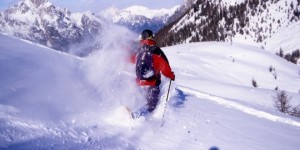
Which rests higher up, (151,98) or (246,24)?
(246,24)

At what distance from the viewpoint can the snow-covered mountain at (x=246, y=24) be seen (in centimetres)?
6644

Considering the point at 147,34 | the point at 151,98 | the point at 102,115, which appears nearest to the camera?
the point at 102,115

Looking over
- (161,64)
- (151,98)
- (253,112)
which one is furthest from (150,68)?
(253,112)

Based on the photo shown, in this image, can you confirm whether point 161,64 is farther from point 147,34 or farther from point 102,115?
point 102,115

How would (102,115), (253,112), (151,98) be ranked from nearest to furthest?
(102,115), (151,98), (253,112)

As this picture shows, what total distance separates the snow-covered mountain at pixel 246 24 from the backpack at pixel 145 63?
5669 centimetres

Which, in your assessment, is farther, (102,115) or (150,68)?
→ (150,68)

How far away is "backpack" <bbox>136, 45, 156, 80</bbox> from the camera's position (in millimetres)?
7676

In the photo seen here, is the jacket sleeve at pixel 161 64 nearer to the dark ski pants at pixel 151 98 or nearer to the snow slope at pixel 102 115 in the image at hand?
A: the dark ski pants at pixel 151 98

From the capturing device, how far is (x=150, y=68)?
305 inches

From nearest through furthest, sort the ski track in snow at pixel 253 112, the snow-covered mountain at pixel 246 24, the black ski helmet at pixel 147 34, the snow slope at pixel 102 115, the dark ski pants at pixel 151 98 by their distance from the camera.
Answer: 1. the snow slope at pixel 102 115
2. the black ski helmet at pixel 147 34
3. the dark ski pants at pixel 151 98
4. the ski track in snow at pixel 253 112
5. the snow-covered mountain at pixel 246 24

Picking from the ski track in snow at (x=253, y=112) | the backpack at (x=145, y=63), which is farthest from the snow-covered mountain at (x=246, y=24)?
the backpack at (x=145, y=63)

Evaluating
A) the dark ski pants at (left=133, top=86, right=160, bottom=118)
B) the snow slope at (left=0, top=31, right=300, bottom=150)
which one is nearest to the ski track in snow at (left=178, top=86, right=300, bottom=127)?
the snow slope at (left=0, top=31, right=300, bottom=150)

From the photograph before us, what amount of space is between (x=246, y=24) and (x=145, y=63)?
239 feet
